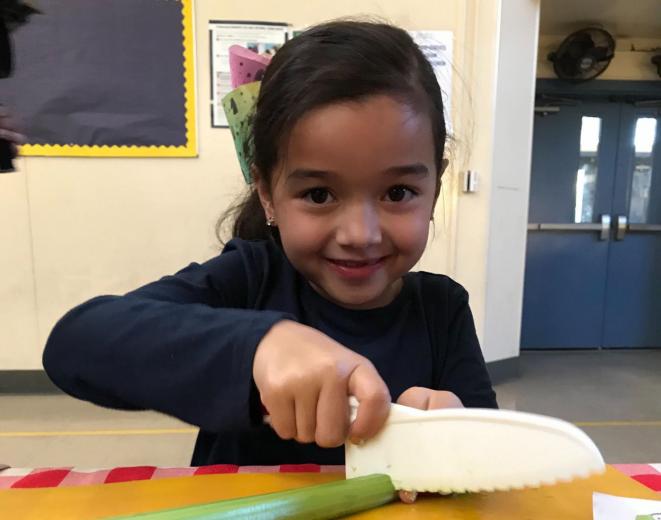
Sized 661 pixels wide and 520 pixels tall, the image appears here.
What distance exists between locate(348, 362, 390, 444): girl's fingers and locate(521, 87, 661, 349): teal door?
2816 mm

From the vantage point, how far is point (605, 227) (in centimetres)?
302

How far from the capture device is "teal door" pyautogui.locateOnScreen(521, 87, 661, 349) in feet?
9.75

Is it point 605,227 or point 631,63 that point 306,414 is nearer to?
point 605,227

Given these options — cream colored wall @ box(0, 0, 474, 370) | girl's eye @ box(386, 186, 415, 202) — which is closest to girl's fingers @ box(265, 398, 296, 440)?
girl's eye @ box(386, 186, 415, 202)

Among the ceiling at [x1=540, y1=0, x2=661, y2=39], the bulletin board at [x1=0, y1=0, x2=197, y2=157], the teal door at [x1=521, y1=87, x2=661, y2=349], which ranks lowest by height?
the teal door at [x1=521, y1=87, x2=661, y2=349]

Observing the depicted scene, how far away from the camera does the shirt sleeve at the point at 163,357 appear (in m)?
0.38

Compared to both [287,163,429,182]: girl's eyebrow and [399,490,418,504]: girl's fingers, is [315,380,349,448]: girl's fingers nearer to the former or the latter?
[399,490,418,504]: girl's fingers

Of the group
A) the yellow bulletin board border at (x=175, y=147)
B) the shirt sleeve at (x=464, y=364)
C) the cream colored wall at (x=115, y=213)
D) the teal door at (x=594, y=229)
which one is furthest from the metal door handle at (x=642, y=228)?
the shirt sleeve at (x=464, y=364)

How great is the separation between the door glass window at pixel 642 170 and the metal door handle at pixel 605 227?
151 millimetres

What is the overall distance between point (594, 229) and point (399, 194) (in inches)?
113

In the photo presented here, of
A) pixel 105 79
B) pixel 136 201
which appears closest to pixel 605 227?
pixel 136 201

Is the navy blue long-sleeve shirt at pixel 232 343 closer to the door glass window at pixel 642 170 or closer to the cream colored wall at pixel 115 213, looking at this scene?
the cream colored wall at pixel 115 213

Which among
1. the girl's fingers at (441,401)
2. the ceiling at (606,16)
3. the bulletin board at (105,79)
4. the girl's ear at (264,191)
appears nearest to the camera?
the girl's fingers at (441,401)

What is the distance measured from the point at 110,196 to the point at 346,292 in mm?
1652
